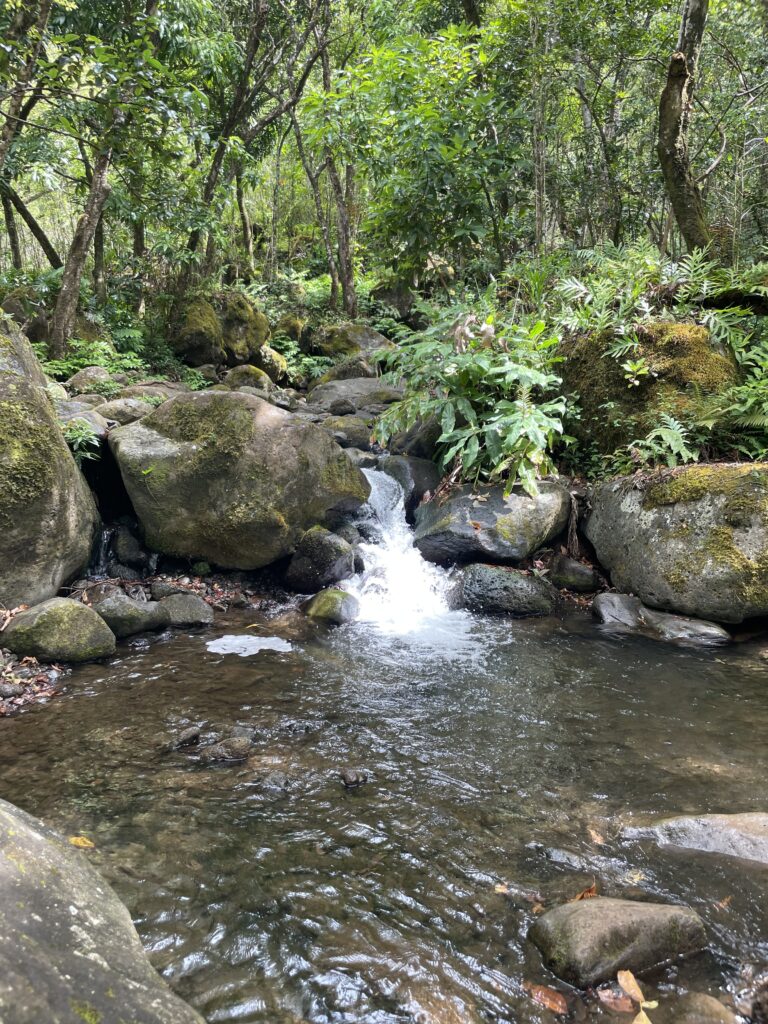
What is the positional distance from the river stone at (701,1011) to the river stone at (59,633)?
17.3ft

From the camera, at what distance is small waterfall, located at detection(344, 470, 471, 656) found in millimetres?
7129

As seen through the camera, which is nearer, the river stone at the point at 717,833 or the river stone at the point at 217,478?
the river stone at the point at 717,833

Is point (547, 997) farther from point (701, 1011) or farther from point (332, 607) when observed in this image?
point (332, 607)

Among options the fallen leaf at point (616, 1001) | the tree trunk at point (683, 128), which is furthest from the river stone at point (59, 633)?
the tree trunk at point (683, 128)

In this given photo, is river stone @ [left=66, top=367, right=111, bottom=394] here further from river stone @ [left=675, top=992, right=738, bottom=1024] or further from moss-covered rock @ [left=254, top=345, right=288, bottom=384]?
river stone @ [left=675, top=992, right=738, bottom=1024]

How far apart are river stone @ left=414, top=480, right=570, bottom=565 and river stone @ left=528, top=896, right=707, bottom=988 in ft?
17.6

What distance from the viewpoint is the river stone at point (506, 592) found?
7418 mm

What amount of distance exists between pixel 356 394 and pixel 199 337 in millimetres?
4055

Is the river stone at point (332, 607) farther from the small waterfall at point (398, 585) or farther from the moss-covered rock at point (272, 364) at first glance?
the moss-covered rock at point (272, 364)

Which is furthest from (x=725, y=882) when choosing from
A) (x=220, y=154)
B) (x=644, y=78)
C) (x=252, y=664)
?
(x=644, y=78)

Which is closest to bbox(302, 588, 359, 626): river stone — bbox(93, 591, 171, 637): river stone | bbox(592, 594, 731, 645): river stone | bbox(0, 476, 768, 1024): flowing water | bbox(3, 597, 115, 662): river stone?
bbox(0, 476, 768, 1024): flowing water

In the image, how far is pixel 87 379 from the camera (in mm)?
10727

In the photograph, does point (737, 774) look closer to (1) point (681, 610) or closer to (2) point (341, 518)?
(1) point (681, 610)

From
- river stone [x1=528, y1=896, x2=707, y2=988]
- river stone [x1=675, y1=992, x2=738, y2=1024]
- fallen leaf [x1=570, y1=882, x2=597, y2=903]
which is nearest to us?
river stone [x1=675, y1=992, x2=738, y2=1024]
